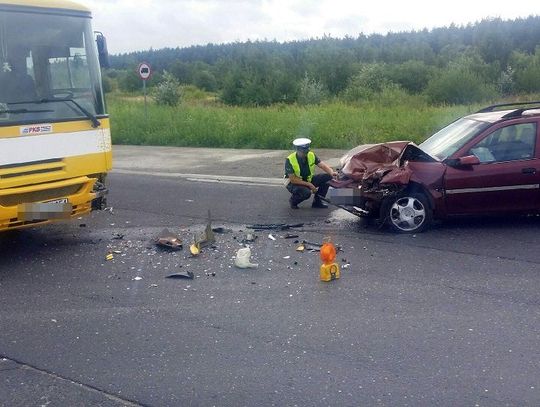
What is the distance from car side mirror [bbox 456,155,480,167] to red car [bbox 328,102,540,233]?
0.01 meters

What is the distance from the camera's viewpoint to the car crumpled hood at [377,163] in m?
9.29

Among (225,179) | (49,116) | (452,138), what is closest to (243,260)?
(49,116)

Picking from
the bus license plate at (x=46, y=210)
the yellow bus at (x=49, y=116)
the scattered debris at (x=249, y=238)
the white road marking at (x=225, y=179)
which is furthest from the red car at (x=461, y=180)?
the white road marking at (x=225, y=179)

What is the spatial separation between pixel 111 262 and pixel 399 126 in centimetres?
1378

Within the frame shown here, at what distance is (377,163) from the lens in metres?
10.0

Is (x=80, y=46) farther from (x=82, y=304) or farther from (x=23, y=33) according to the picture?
(x=82, y=304)

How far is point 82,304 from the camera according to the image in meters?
6.90

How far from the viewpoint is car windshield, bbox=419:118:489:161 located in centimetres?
955

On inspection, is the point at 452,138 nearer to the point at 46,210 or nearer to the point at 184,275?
the point at 184,275

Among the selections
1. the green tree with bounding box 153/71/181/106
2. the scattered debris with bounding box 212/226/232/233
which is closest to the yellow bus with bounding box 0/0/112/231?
the scattered debris with bounding box 212/226/232/233

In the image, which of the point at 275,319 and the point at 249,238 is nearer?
the point at 275,319

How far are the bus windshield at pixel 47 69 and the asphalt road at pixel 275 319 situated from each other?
1789 mm

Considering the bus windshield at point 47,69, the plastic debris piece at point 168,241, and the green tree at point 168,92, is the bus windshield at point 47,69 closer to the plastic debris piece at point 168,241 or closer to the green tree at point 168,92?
the plastic debris piece at point 168,241

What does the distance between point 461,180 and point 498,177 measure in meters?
0.47
